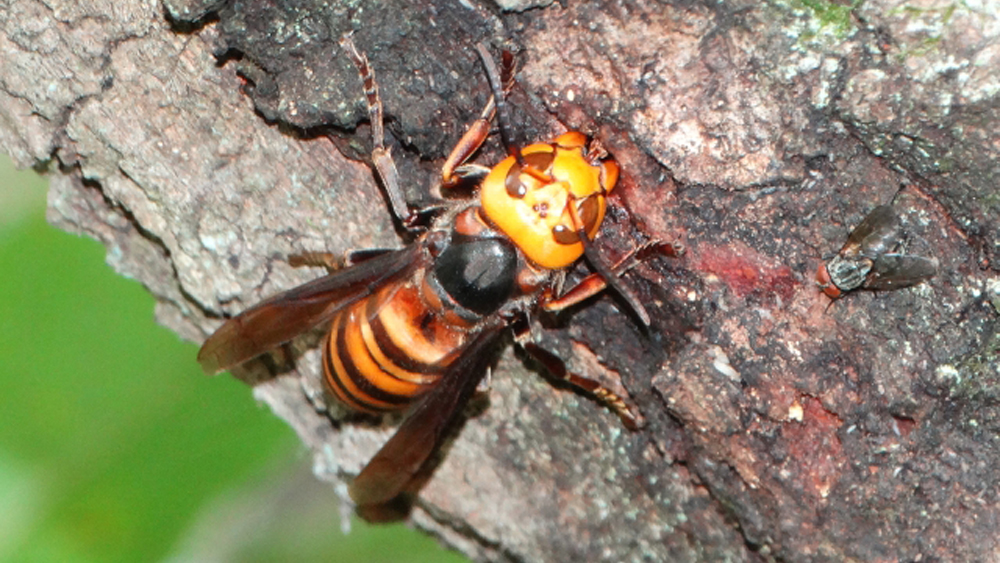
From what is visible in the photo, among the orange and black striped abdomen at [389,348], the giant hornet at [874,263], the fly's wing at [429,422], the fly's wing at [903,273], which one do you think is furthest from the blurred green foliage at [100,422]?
the fly's wing at [903,273]

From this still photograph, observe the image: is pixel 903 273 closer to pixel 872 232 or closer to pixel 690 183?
pixel 872 232

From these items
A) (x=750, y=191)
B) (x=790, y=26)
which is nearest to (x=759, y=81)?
(x=790, y=26)

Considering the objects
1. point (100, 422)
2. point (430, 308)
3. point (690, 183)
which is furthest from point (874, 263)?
point (100, 422)

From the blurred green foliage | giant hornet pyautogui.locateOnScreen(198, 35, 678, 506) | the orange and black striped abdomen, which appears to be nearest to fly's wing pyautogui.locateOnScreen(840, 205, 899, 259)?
giant hornet pyautogui.locateOnScreen(198, 35, 678, 506)

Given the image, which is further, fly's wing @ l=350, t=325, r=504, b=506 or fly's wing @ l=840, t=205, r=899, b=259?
fly's wing @ l=350, t=325, r=504, b=506

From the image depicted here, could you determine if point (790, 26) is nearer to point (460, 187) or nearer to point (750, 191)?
point (750, 191)

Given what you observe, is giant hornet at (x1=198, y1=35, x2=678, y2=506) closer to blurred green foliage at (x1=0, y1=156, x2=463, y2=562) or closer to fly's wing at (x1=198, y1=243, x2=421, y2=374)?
fly's wing at (x1=198, y1=243, x2=421, y2=374)
